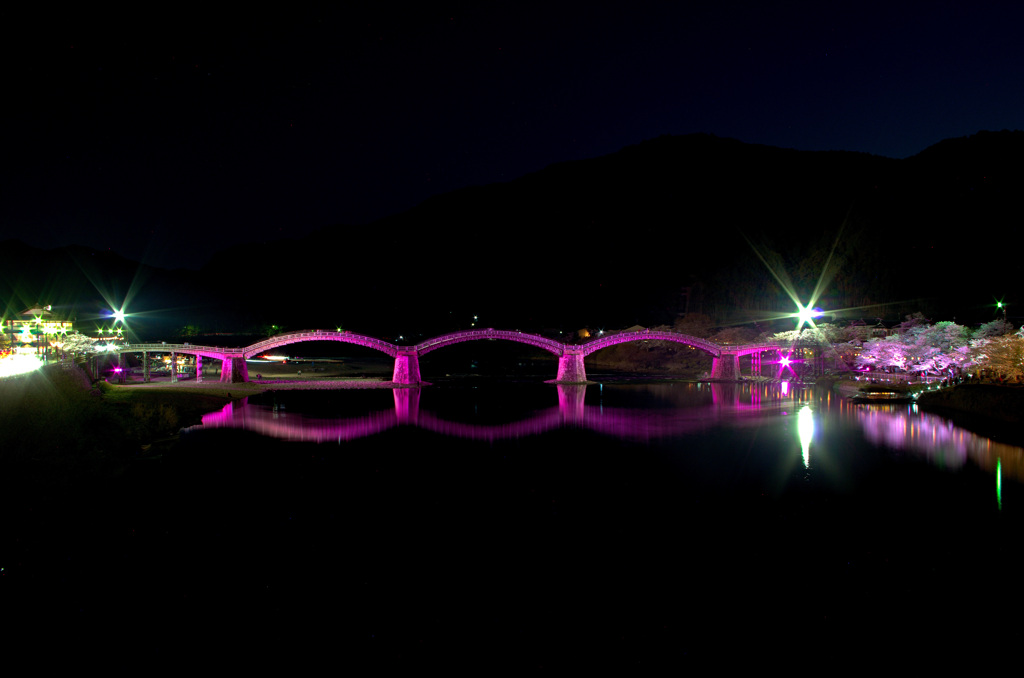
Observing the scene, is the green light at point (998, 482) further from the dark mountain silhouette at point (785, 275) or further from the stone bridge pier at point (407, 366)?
the dark mountain silhouette at point (785, 275)

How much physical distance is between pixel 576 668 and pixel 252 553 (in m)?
9.85

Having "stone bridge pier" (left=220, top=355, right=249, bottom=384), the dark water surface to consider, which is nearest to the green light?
the dark water surface

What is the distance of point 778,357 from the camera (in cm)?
8619

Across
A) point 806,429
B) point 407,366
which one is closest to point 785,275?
point 407,366

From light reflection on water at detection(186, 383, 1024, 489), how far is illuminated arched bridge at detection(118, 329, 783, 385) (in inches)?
361

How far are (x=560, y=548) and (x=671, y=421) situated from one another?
25.3m

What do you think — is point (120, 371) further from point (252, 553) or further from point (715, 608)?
point (715, 608)

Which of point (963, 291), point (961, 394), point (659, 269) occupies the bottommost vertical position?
point (961, 394)

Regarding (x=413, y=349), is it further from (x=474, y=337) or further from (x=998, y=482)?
(x=998, y=482)

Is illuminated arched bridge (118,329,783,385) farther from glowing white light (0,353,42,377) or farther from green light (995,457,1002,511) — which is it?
green light (995,457,1002,511)

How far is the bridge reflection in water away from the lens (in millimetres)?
30344

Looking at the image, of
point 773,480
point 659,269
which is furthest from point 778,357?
point 659,269

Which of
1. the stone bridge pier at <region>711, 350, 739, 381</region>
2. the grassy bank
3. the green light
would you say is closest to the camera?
the grassy bank

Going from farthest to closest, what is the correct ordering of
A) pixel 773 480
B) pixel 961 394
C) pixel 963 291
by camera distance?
1. pixel 963 291
2. pixel 961 394
3. pixel 773 480
